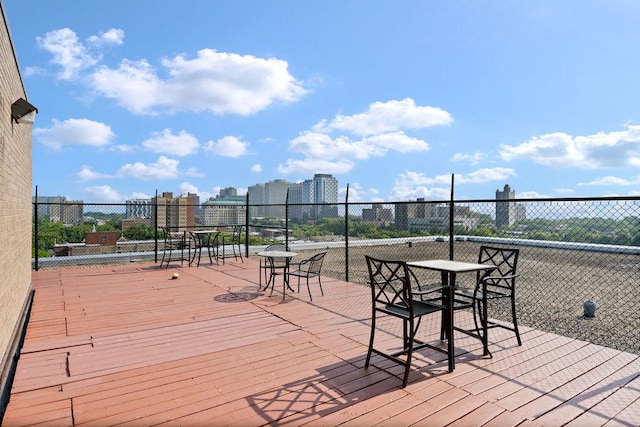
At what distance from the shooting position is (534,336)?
3344mm

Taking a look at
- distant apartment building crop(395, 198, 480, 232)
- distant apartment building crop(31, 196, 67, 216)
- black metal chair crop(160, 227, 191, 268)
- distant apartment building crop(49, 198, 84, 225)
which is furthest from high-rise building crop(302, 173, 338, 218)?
distant apartment building crop(31, 196, 67, 216)

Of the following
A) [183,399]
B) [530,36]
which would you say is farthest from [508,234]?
[183,399]

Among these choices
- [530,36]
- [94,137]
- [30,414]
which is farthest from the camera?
[94,137]

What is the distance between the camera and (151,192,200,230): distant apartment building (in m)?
8.68

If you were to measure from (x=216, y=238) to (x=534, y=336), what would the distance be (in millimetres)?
6901

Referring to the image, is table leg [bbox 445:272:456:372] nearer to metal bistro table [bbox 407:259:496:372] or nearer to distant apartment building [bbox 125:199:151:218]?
metal bistro table [bbox 407:259:496:372]

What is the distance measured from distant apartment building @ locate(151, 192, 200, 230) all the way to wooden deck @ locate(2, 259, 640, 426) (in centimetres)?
460

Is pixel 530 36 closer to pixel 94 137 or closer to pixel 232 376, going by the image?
pixel 232 376

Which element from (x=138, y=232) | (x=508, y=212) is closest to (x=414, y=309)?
(x=508, y=212)

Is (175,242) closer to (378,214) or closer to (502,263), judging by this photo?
(378,214)

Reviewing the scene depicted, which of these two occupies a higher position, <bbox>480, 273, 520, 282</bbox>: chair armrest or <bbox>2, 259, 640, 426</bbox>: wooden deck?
<bbox>480, 273, 520, 282</bbox>: chair armrest

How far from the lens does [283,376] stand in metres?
2.47

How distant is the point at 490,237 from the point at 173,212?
25.4 feet

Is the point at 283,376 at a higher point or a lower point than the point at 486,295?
lower
